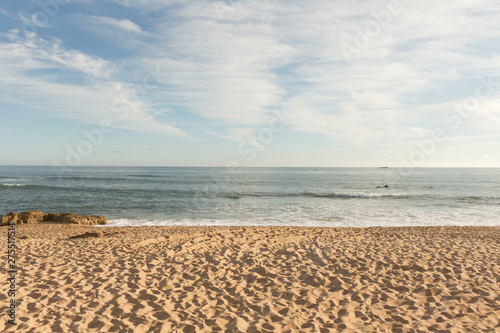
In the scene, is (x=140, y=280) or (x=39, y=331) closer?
(x=39, y=331)

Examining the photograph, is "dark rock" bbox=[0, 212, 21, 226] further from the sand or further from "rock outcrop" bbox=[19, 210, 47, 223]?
the sand

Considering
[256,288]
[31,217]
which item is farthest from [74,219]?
[256,288]

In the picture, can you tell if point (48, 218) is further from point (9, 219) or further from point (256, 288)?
point (256, 288)

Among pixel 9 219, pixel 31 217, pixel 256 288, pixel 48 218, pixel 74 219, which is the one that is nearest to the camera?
pixel 256 288

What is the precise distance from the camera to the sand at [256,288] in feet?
17.0

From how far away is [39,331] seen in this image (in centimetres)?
483

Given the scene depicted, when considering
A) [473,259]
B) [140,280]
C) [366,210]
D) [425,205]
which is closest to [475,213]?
[425,205]

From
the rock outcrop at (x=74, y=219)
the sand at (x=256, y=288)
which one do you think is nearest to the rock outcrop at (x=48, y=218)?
the rock outcrop at (x=74, y=219)

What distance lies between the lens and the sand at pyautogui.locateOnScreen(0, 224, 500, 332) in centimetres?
517

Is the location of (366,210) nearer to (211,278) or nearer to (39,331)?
(211,278)

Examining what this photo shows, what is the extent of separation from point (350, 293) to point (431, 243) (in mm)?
6362

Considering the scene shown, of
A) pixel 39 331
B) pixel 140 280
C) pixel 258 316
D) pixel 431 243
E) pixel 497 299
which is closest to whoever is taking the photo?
pixel 39 331

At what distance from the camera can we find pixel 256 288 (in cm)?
668

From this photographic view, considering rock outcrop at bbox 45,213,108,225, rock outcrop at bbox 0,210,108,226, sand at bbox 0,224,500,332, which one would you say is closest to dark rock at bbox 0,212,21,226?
rock outcrop at bbox 0,210,108,226
